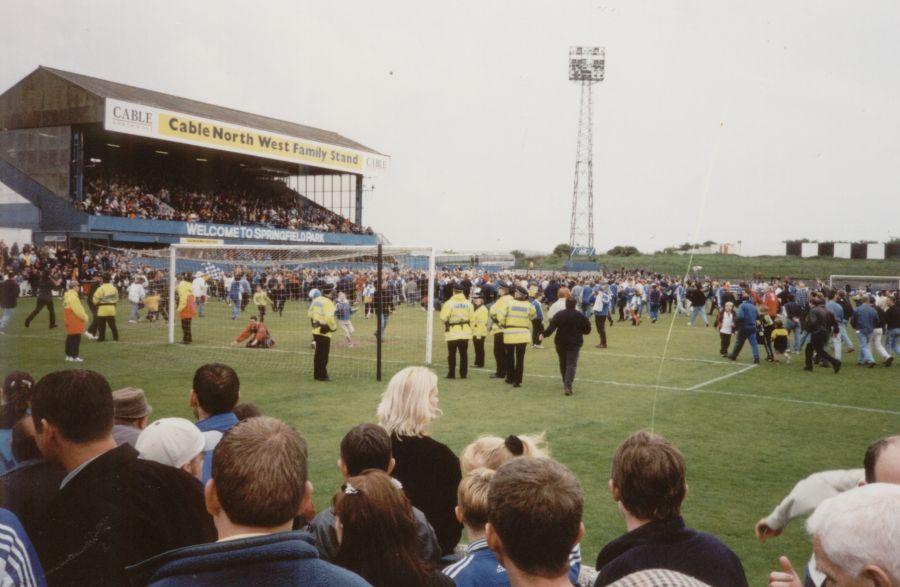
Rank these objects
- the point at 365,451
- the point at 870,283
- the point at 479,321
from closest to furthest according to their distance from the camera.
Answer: the point at 365,451
the point at 479,321
the point at 870,283

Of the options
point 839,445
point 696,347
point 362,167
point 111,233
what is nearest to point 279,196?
point 362,167

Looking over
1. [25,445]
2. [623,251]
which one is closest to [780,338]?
[25,445]

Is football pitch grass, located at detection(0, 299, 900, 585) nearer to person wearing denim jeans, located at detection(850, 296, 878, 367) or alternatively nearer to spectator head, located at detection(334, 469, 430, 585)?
person wearing denim jeans, located at detection(850, 296, 878, 367)

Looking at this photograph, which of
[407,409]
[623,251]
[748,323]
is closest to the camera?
[407,409]

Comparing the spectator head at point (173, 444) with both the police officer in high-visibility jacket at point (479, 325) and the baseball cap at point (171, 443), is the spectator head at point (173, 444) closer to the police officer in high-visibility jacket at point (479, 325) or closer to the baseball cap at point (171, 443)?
the baseball cap at point (171, 443)

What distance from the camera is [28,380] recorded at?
387cm

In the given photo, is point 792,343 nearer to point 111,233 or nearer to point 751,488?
point 751,488

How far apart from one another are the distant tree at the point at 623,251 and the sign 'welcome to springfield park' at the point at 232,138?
33.3 metres

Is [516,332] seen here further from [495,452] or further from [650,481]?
[650,481]

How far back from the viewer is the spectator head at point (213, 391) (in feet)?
13.4

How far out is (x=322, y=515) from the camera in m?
3.11

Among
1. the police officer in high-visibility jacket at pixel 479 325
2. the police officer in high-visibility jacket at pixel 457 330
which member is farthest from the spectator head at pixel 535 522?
the police officer in high-visibility jacket at pixel 479 325

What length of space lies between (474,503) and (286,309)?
26647 mm

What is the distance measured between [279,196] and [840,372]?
4064cm
